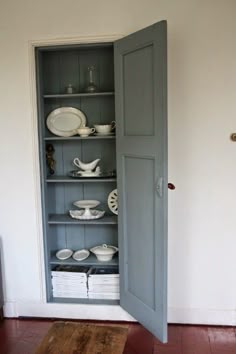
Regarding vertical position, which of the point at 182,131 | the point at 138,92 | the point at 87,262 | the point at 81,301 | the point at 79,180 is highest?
the point at 138,92

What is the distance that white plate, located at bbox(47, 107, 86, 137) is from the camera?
2.93 meters

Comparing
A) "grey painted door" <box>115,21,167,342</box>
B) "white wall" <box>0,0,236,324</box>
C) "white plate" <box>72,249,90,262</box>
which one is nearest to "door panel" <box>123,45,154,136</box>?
"grey painted door" <box>115,21,167,342</box>

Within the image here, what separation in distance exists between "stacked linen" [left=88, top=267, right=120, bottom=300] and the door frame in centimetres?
36

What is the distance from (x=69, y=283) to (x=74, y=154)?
1044 mm

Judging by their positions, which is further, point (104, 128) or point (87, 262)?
point (87, 262)

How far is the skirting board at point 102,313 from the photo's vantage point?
267 centimetres

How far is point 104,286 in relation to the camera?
287 cm

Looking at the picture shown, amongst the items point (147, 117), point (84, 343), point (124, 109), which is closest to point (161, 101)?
point (147, 117)

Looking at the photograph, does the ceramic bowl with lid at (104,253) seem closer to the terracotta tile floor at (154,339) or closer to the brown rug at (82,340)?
the terracotta tile floor at (154,339)

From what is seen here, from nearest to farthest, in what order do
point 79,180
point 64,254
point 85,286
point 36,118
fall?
point 36,118
point 79,180
point 85,286
point 64,254

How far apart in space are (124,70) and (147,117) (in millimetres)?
393

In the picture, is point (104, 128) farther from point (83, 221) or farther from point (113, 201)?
point (83, 221)

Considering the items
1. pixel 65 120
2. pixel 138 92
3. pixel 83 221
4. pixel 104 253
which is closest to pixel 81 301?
pixel 104 253

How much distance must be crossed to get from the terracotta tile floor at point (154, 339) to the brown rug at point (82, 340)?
0.60m
